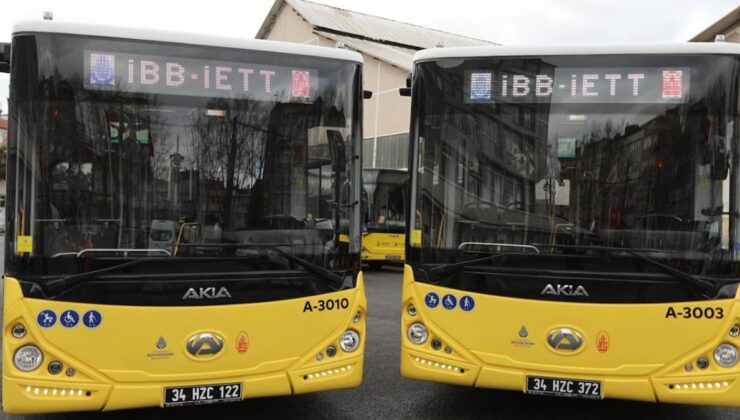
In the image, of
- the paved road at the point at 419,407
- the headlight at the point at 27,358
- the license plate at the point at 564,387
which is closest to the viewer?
the headlight at the point at 27,358

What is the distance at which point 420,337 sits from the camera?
4.70 metres

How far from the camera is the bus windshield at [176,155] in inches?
152

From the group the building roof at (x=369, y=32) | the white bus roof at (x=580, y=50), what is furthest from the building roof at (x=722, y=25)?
the white bus roof at (x=580, y=50)

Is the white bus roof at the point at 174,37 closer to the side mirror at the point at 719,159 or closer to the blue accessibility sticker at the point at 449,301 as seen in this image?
the blue accessibility sticker at the point at 449,301

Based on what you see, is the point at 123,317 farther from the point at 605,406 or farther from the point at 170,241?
the point at 605,406

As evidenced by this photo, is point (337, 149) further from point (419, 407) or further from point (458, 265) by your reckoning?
point (419, 407)

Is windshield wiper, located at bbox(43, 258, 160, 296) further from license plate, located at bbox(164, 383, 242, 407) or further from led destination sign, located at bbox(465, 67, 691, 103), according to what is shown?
led destination sign, located at bbox(465, 67, 691, 103)

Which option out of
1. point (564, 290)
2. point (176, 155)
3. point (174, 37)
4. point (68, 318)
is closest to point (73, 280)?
point (68, 318)

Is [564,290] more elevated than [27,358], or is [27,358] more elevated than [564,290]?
[564,290]

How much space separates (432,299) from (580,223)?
1.18 metres

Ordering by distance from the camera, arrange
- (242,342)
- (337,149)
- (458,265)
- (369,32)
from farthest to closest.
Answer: (369,32) → (458,265) → (337,149) → (242,342)

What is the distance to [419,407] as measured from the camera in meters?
5.14

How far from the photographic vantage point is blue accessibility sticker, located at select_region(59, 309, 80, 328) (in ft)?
12.6

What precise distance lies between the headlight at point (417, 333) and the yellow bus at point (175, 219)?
16.7 inches
